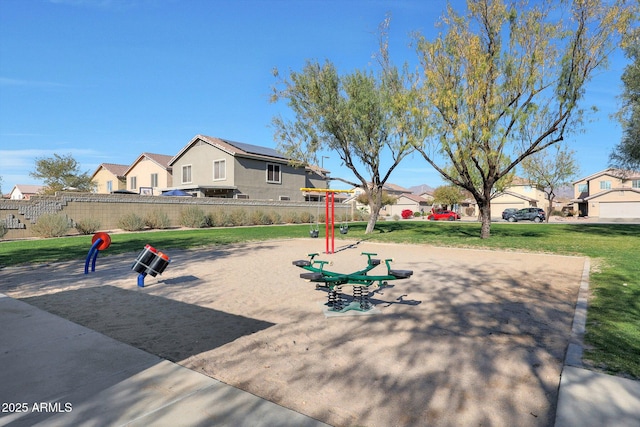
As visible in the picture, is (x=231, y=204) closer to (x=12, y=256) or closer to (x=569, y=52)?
(x=12, y=256)

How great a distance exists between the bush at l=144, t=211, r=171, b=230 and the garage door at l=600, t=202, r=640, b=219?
64.6 meters

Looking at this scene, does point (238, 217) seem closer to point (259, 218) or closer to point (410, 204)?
point (259, 218)

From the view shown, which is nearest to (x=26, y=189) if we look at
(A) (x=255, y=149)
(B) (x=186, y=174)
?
(B) (x=186, y=174)

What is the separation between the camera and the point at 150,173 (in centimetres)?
4756

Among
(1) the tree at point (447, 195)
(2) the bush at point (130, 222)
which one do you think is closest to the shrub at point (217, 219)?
(2) the bush at point (130, 222)

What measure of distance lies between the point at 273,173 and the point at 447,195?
120 feet

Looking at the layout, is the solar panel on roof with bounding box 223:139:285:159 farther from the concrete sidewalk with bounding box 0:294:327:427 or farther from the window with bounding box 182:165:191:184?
the concrete sidewalk with bounding box 0:294:327:427

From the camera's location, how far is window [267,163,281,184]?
1601 inches

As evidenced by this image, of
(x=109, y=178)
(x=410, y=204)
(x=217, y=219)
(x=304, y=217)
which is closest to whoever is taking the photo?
(x=217, y=219)

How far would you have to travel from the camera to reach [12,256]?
1291cm

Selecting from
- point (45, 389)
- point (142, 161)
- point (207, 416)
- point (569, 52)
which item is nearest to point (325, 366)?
point (207, 416)

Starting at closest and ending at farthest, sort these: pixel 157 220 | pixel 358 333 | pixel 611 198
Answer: pixel 358 333 → pixel 157 220 → pixel 611 198

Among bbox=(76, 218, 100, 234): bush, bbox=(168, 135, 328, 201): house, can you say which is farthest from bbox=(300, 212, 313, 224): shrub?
bbox=(76, 218, 100, 234): bush

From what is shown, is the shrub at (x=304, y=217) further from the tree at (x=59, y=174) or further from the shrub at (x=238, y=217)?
the tree at (x=59, y=174)
